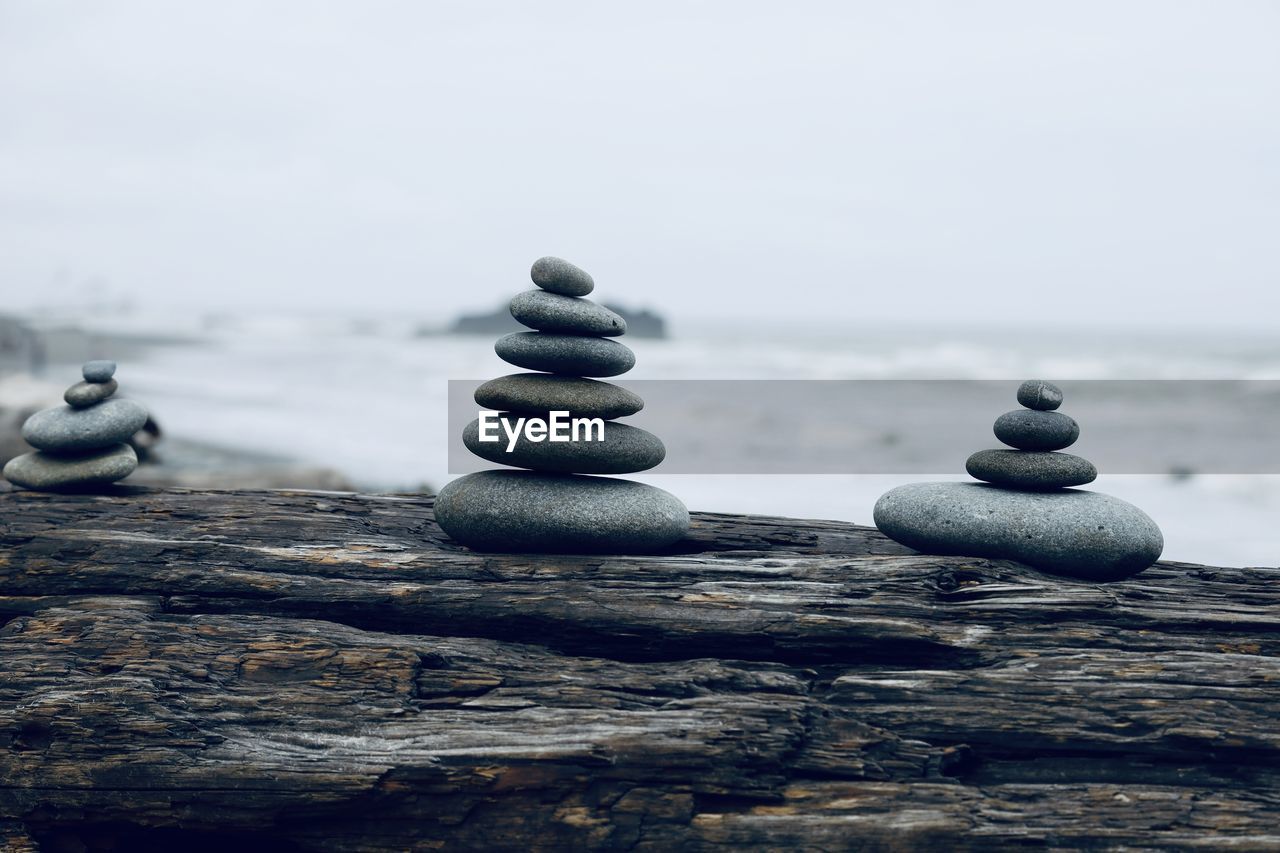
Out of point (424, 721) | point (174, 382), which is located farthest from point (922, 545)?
point (174, 382)

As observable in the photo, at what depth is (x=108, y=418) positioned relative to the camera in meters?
Answer: 6.05

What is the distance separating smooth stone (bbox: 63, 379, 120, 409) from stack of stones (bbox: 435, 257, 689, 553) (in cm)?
286

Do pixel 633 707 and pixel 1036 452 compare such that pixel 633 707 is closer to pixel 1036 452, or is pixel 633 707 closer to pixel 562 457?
pixel 562 457

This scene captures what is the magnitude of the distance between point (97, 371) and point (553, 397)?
3.46 metres

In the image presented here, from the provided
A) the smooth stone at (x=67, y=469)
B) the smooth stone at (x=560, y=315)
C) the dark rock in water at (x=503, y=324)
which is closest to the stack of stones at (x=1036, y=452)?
the smooth stone at (x=560, y=315)

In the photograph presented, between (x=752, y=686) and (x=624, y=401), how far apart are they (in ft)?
5.84

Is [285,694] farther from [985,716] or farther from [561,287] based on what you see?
[985,716]

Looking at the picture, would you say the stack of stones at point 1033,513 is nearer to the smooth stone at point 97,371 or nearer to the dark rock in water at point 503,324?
the smooth stone at point 97,371

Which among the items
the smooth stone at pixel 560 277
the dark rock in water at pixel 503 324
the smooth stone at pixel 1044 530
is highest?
the dark rock in water at pixel 503 324

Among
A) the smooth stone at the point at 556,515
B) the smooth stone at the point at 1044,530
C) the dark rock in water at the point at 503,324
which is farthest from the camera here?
the dark rock in water at the point at 503,324

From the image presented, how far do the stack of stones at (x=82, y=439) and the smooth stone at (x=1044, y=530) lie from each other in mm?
5136

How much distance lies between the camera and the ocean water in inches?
496

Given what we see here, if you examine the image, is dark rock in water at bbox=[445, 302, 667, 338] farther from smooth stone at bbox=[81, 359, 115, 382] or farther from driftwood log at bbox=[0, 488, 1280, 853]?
driftwood log at bbox=[0, 488, 1280, 853]

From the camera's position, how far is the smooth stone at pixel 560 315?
4934mm
